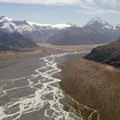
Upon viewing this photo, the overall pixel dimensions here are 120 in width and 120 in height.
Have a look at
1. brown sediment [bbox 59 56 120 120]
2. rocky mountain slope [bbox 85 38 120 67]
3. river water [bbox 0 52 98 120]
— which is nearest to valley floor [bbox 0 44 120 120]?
brown sediment [bbox 59 56 120 120]

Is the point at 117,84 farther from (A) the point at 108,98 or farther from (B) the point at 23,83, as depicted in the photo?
(B) the point at 23,83

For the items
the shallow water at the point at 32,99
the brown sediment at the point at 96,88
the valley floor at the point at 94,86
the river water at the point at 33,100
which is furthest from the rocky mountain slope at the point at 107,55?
the river water at the point at 33,100

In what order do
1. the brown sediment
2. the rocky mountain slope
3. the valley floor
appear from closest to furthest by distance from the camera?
the brown sediment
the valley floor
the rocky mountain slope

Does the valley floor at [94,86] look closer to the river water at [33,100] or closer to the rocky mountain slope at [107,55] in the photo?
the river water at [33,100]

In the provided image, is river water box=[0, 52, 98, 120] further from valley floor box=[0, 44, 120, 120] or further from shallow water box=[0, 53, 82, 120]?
valley floor box=[0, 44, 120, 120]

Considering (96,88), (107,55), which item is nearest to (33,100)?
(96,88)

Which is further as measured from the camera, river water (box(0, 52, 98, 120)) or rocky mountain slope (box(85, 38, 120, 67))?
rocky mountain slope (box(85, 38, 120, 67))

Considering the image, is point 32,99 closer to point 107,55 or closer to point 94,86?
point 94,86

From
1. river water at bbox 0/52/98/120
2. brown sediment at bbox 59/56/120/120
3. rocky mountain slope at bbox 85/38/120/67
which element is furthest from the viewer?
rocky mountain slope at bbox 85/38/120/67

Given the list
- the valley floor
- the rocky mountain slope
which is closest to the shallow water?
the valley floor
